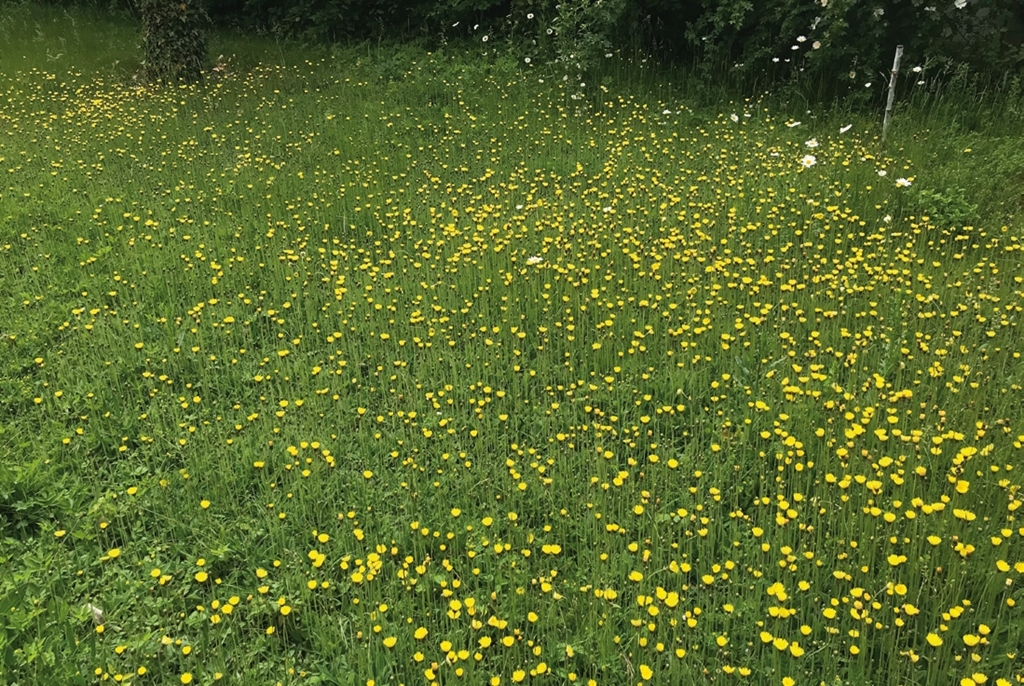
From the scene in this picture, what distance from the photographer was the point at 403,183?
20.9ft

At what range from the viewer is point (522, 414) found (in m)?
3.76

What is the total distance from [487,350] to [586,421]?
0.80 m

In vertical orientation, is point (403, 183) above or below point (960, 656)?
above

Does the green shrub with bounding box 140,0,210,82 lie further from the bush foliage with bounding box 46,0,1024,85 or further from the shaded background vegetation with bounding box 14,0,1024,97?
the shaded background vegetation with bounding box 14,0,1024,97

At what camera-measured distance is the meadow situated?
104 inches

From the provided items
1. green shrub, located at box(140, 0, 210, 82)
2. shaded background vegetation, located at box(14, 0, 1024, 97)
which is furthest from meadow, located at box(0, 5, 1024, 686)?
green shrub, located at box(140, 0, 210, 82)

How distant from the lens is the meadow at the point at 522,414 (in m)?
2.64

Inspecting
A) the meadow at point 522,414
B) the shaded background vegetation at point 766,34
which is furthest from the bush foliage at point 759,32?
the meadow at point 522,414

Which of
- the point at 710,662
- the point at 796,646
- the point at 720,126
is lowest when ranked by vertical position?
the point at 710,662

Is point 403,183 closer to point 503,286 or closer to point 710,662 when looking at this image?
point 503,286

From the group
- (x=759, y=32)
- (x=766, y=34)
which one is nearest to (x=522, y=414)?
(x=766, y=34)

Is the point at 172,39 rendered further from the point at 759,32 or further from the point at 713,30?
the point at 759,32

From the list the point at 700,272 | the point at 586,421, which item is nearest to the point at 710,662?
the point at 586,421

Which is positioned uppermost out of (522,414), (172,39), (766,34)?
(172,39)
